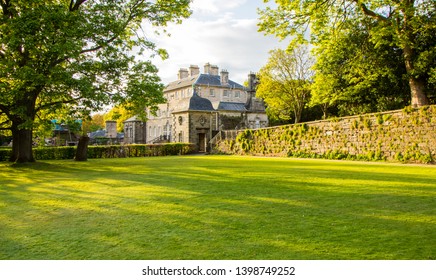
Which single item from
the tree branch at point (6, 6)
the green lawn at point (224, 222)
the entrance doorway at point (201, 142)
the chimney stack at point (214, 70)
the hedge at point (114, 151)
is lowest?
the green lawn at point (224, 222)

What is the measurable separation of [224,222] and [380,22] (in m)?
19.2

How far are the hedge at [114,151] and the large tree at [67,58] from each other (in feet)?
27.0

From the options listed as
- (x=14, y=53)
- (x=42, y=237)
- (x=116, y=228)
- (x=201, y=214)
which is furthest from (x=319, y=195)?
(x=14, y=53)

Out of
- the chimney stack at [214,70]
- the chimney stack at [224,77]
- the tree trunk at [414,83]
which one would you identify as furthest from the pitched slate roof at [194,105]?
the tree trunk at [414,83]

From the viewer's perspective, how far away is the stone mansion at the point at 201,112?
42.7 m

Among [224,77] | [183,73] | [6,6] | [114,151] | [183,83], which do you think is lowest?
[114,151]

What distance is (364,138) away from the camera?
21203mm

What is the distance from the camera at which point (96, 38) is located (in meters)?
17.7

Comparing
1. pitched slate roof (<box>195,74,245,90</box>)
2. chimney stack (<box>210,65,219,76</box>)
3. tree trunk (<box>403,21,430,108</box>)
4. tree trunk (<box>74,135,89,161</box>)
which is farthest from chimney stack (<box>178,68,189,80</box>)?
tree trunk (<box>403,21,430,108</box>)

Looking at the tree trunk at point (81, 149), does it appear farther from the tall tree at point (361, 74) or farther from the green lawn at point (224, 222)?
the tall tree at point (361, 74)

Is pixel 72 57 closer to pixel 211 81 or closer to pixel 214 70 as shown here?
pixel 211 81

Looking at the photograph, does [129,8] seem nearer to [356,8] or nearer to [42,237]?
[356,8]

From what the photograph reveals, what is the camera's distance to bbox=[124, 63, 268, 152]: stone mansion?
1681 inches

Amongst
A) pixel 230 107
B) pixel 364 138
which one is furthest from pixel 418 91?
pixel 230 107
